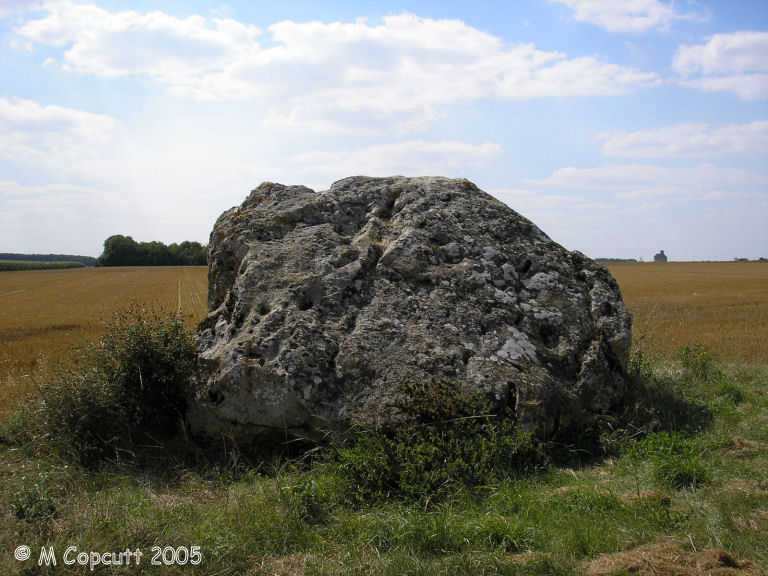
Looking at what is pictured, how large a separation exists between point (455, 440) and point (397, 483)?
60cm

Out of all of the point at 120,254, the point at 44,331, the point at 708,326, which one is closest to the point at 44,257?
the point at 120,254

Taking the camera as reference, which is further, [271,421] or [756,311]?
[756,311]

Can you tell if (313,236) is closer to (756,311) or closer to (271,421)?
(271,421)

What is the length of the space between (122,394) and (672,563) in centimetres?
451

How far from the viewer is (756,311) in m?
18.5

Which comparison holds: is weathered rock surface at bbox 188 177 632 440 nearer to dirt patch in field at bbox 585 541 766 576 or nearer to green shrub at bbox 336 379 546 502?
green shrub at bbox 336 379 546 502

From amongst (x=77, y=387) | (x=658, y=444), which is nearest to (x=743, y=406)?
(x=658, y=444)

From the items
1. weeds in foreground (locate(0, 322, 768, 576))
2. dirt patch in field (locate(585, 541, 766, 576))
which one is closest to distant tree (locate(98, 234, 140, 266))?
weeds in foreground (locate(0, 322, 768, 576))

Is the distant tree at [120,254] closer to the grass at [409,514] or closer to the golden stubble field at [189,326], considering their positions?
the golden stubble field at [189,326]

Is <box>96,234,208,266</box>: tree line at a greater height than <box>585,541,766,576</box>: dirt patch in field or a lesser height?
greater

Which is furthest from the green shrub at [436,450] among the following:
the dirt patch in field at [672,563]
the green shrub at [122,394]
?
the green shrub at [122,394]

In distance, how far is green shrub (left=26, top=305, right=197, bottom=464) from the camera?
4648 mm

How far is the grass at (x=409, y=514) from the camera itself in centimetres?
308

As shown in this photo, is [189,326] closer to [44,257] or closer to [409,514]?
[409,514]
